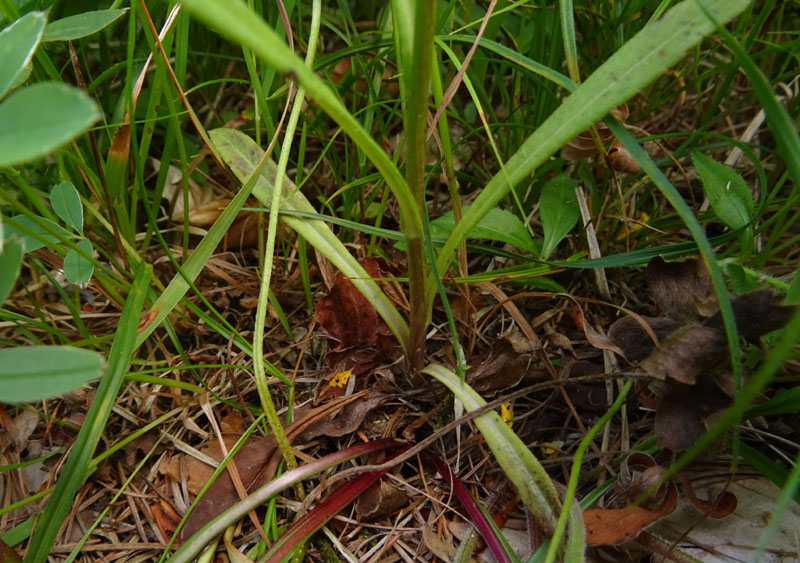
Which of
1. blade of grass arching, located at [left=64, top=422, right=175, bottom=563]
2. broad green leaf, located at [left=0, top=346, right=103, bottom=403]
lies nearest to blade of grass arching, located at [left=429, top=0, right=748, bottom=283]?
broad green leaf, located at [left=0, top=346, right=103, bottom=403]

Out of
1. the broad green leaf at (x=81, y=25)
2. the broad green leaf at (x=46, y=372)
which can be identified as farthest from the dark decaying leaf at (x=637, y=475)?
the broad green leaf at (x=81, y=25)

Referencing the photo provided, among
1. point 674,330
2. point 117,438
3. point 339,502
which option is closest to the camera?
point 674,330

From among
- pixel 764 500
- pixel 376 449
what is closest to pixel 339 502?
pixel 376 449

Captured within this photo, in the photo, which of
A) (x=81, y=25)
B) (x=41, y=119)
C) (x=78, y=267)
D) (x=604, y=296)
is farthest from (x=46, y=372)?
(x=604, y=296)

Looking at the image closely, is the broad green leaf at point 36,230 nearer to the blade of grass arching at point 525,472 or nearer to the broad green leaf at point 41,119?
the broad green leaf at point 41,119

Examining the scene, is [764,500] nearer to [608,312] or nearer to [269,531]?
[608,312]

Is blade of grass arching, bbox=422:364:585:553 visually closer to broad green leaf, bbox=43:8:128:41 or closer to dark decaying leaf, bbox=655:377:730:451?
dark decaying leaf, bbox=655:377:730:451

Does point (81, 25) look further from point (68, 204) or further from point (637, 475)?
point (637, 475)
